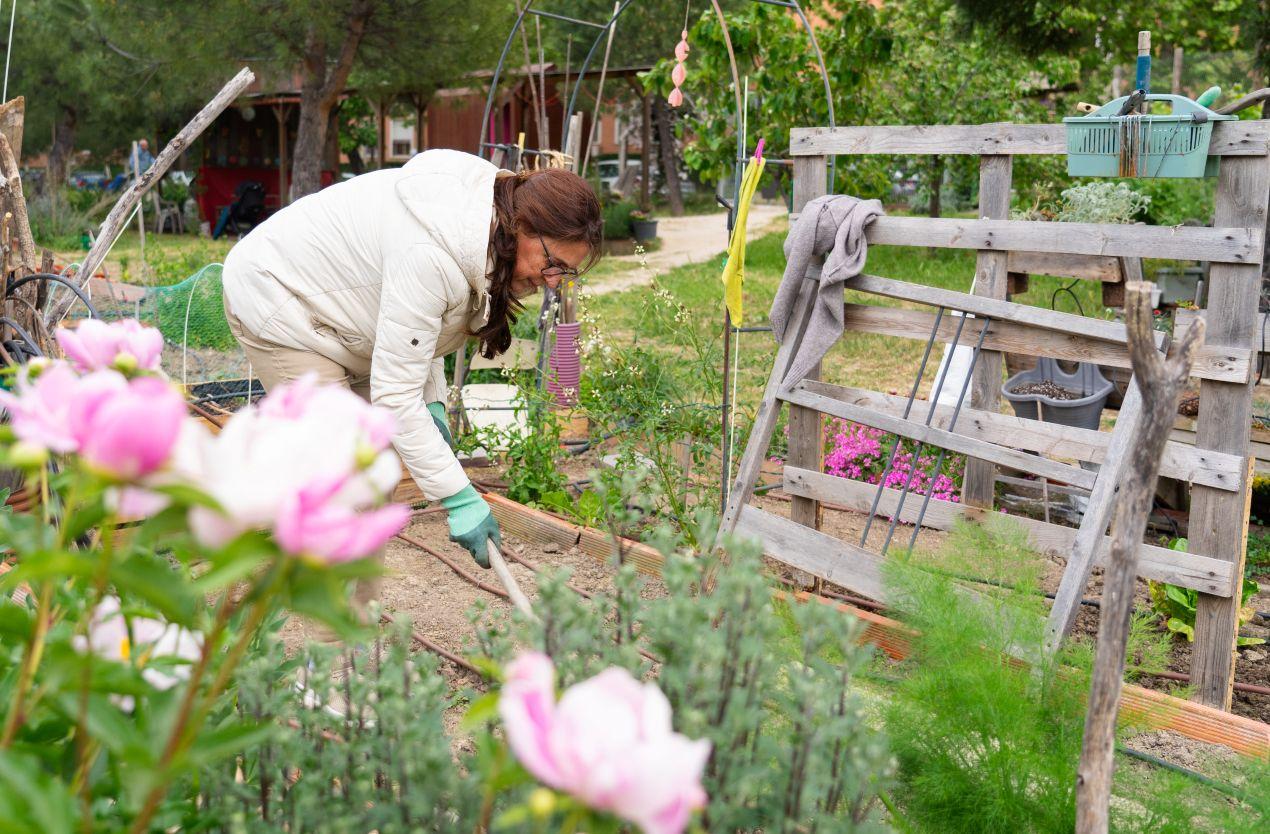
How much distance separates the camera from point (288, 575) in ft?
2.36

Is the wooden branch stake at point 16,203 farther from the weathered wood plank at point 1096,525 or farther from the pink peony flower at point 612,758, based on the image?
the pink peony flower at point 612,758

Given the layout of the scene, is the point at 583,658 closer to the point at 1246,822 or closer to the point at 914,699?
the point at 914,699

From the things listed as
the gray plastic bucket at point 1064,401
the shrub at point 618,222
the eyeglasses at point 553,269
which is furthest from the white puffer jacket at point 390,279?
the shrub at point 618,222

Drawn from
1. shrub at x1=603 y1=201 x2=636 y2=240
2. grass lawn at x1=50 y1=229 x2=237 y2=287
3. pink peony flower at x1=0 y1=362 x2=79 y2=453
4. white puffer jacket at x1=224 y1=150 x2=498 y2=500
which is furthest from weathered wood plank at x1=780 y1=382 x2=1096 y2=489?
shrub at x1=603 y1=201 x2=636 y2=240

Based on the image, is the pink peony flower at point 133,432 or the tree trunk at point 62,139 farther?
the tree trunk at point 62,139

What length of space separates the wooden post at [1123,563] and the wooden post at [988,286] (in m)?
2.01

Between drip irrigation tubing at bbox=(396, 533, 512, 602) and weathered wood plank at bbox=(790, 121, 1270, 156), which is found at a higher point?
weathered wood plank at bbox=(790, 121, 1270, 156)

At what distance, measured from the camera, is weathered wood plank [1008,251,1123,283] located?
142 inches

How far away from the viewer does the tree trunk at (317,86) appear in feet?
43.5

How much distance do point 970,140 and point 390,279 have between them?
1.76 metres

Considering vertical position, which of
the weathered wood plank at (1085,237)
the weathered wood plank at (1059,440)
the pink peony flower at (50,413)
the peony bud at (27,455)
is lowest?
the weathered wood plank at (1059,440)

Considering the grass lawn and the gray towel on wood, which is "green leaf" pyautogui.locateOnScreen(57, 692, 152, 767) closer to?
the gray towel on wood

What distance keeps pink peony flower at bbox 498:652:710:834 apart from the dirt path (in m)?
9.00

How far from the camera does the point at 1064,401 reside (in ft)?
14.5
